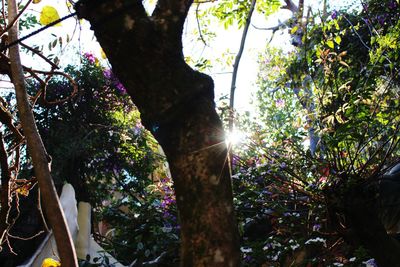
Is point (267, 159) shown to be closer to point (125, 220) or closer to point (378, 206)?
point (378, 206)

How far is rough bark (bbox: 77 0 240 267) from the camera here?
2.91 ft

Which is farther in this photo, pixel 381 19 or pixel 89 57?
pixel 89 57

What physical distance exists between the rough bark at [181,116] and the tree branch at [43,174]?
11.5 inches

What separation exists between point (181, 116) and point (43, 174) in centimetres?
42

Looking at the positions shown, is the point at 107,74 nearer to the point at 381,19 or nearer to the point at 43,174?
the point at 381,19

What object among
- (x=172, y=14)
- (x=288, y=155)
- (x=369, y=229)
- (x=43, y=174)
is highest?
(x=288, y=155)

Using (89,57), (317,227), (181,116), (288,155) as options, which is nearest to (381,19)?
(288,155)

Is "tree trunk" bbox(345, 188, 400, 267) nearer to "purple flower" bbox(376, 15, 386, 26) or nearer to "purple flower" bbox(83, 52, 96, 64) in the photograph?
"purple flower" bbox(376, 15, 386, 26)

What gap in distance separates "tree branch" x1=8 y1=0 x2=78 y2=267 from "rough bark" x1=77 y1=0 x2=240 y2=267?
0.29 meters

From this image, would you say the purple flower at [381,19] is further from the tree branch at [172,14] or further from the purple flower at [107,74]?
the tree branch at [172,14]

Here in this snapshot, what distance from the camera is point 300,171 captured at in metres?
3.11

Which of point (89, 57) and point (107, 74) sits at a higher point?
point (89, 57)

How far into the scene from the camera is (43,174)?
3.66ft

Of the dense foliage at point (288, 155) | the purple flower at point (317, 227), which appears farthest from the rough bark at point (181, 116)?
the purple flower at point (317, 227)
